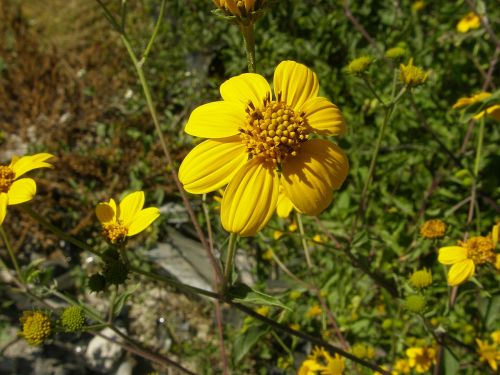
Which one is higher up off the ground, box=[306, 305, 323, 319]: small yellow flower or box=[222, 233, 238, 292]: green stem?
box=[222, 233, 238, 292]: green stem

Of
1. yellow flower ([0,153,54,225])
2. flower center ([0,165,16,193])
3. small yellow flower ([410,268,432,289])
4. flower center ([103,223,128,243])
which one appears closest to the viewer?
yellow flower ([0,153,54,225])

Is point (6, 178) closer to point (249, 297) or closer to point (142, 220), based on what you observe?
point (142, 220)

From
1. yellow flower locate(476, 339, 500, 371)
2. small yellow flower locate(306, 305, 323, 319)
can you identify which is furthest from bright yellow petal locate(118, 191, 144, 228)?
yellow flower locate(476, 339, 500, 371)

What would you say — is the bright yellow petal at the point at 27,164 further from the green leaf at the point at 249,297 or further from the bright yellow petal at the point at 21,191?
the green leaf at the point at 249,297

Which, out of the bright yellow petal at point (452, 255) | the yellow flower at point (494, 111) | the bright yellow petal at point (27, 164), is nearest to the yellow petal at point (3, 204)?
the bright yellow petal at point (27, 164)

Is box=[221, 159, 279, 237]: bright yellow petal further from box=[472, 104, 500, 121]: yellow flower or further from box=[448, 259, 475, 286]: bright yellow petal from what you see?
box=[472, 104, 500, 121]: yellow flower

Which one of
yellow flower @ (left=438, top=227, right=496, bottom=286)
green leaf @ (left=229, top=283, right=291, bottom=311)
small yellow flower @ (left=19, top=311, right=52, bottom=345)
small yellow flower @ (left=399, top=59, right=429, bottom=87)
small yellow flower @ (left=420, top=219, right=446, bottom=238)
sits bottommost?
yellow flower @ (left=438, top=227, right=496, bottom=286)
